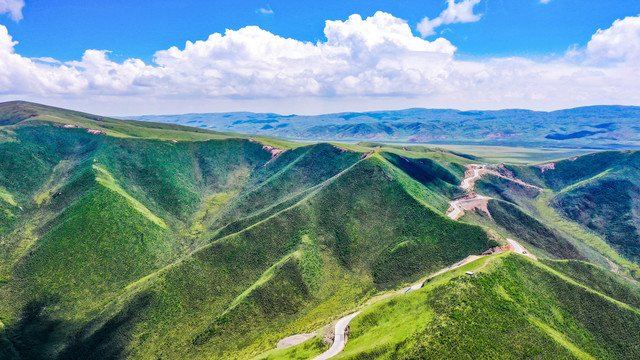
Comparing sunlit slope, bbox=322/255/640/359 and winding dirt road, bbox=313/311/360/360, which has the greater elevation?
sunlit slope, bbox=322/255/640/359

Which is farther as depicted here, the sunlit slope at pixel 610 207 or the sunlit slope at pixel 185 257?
the sunlit slope at pixel 610 207

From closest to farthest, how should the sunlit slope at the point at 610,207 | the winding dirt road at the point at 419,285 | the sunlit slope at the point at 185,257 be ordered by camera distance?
1. the winding dirt road at the point at 419,285
2. the sunlit slope at the point at 185,257
3. the sunlit slope at the point at 610,207

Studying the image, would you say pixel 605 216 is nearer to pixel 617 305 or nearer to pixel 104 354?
pixel 617 305

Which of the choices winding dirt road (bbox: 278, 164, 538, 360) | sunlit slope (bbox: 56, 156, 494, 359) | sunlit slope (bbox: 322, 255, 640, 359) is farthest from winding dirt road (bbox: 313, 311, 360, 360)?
sunlit slope (bbox: 56, 156, 494, 359)

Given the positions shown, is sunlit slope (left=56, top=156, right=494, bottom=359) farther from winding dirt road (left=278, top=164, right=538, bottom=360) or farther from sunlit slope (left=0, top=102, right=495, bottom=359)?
winding dirt road (left=278, top=164, right=538, bottom=360)

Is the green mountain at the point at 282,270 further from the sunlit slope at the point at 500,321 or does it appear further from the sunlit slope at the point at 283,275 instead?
the sunlit slope at the point at 283,275

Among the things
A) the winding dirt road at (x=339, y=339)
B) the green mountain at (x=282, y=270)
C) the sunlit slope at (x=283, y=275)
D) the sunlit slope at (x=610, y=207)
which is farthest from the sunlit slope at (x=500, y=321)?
the sunlit slope at (x=610, y=207)

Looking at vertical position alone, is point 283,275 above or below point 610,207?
below

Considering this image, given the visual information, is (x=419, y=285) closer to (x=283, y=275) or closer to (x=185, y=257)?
(x=283, y=275)

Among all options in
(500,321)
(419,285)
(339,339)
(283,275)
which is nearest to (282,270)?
(283,275)
